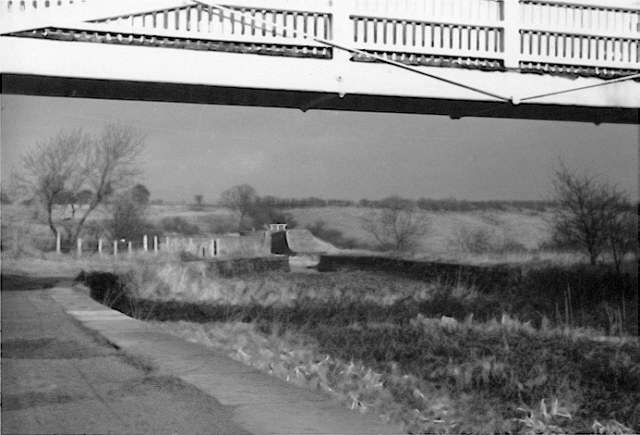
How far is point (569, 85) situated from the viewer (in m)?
9.51

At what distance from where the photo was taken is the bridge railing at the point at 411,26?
775 centimetres

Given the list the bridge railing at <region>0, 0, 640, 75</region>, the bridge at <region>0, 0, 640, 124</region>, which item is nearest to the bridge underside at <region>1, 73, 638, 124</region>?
the bridge at <region>0, 0, 640, 124</region>

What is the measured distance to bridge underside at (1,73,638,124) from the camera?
8.45 meters

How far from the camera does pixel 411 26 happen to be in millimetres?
8750

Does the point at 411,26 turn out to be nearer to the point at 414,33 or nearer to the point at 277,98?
the point at 414,33

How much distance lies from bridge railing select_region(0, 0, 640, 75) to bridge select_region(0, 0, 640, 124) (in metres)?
0.01

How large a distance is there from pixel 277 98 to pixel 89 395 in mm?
3981

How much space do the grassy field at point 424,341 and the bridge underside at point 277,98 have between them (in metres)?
3.36

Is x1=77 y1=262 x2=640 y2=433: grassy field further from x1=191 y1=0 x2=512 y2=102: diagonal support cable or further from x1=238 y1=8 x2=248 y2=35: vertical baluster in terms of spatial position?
x1=238 y1=8 x2=248 y2=35: vertical baluster

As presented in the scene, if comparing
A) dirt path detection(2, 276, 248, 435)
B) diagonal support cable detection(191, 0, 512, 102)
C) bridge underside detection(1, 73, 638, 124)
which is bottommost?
dirt path detection(2, 276, 248, 435)

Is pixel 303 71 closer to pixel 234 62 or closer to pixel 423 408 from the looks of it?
pixel 234 62

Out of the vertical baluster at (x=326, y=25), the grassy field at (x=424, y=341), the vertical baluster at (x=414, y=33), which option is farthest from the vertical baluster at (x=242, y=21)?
the grassy field at (x=424, y=341)

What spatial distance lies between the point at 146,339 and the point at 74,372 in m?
2.77

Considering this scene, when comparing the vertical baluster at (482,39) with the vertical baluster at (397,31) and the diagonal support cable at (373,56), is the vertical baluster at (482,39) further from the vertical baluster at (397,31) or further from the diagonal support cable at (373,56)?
the vertical baluster at (397,31)
